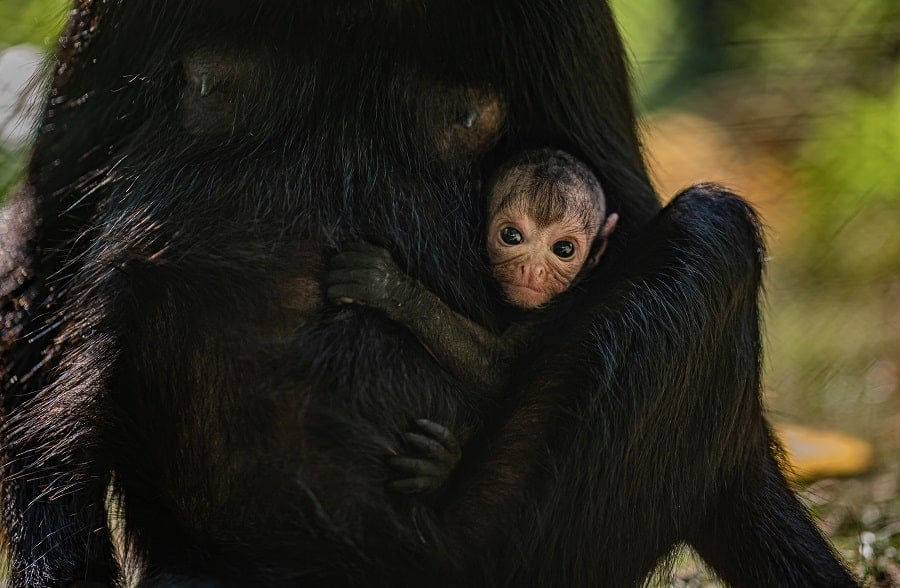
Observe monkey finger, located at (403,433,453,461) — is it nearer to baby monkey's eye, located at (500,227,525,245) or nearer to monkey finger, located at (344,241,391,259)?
monkey finger, located at (344,241,391,259)

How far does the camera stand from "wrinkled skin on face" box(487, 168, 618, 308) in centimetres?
315

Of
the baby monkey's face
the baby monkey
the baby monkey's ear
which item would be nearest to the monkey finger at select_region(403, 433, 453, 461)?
the baby monkey

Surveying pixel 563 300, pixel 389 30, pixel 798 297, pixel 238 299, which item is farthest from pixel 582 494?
pixel 798 297

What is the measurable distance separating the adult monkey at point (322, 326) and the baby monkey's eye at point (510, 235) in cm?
8

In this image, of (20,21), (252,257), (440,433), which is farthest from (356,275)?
(20,21)

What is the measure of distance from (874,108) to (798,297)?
3.84ft

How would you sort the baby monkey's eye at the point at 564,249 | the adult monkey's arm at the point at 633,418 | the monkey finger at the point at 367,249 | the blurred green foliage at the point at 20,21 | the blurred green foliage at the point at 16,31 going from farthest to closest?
the blurred green foliage at the point at 20,21 → the blurred green foliage at the point at 16,31 → the baby monkey's eye at the point at 564,249 → the monkey finger at the point at 367,249 → the adult monkey's arm at the point at 633,418

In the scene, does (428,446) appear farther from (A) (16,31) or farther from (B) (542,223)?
(A) (16,31)

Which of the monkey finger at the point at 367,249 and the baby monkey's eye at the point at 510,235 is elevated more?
the monkey finger at the point at 367,249

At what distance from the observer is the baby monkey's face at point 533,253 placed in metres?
3.15

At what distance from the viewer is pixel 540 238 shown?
3.20 m

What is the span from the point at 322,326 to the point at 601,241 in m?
0.87

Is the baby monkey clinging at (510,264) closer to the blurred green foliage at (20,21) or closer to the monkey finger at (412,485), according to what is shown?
the monkey finger at (412,485)

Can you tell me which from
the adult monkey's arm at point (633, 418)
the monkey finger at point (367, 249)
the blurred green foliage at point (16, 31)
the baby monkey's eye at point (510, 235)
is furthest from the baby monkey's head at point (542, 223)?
the blurred green foliage at point (16, 31)
